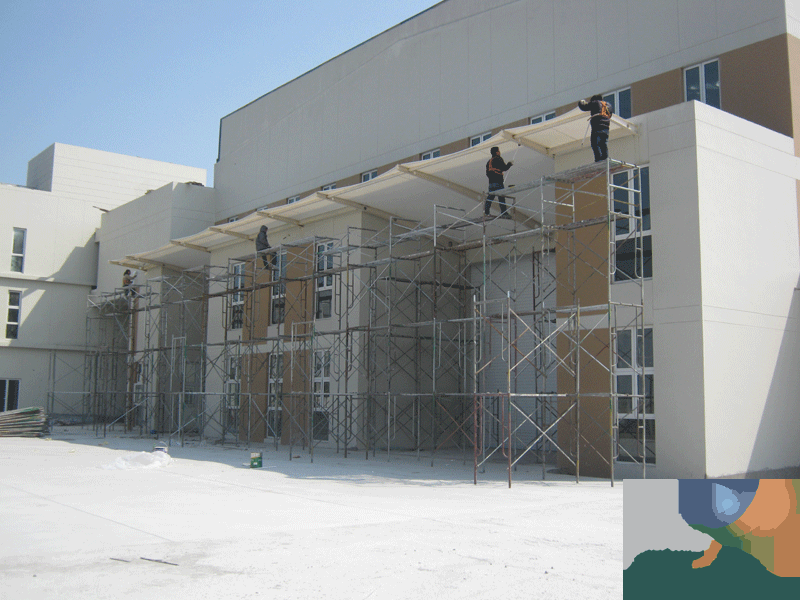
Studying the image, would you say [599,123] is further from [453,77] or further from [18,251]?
[18,251]

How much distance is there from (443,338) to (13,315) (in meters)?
21.5

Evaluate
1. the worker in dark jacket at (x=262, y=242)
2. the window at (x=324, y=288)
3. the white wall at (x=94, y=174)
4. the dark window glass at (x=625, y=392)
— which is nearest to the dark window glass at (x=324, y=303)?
the window at (x=324, y=288)

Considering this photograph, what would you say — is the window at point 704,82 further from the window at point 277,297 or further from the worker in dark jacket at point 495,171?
the window at point 277,297

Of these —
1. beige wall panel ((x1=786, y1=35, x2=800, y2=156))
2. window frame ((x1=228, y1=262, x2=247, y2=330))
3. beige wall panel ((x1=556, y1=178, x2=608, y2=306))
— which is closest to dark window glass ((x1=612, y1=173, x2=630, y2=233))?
beige wall panel ((x1=556, y1=178, x2=608, y2=306))

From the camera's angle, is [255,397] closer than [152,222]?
Yes

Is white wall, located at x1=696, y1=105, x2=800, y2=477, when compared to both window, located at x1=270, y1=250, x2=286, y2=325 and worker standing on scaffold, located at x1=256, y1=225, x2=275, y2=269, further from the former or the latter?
worker standing on scaffold, located at x1=256, y1=225, x2=275, y2=269

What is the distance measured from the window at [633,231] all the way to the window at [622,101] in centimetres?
339

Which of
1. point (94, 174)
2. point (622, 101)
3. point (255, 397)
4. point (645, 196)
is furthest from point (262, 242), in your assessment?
point (94, 174)

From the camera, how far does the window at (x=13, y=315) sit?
32.4m

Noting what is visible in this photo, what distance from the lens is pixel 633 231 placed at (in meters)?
14.4

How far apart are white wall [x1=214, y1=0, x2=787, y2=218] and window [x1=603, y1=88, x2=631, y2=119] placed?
0.21 meters

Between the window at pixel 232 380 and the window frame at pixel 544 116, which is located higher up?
the window frame at pixel 544 116

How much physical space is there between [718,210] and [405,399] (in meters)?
10.6

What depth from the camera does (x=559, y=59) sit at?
19.4 meters
